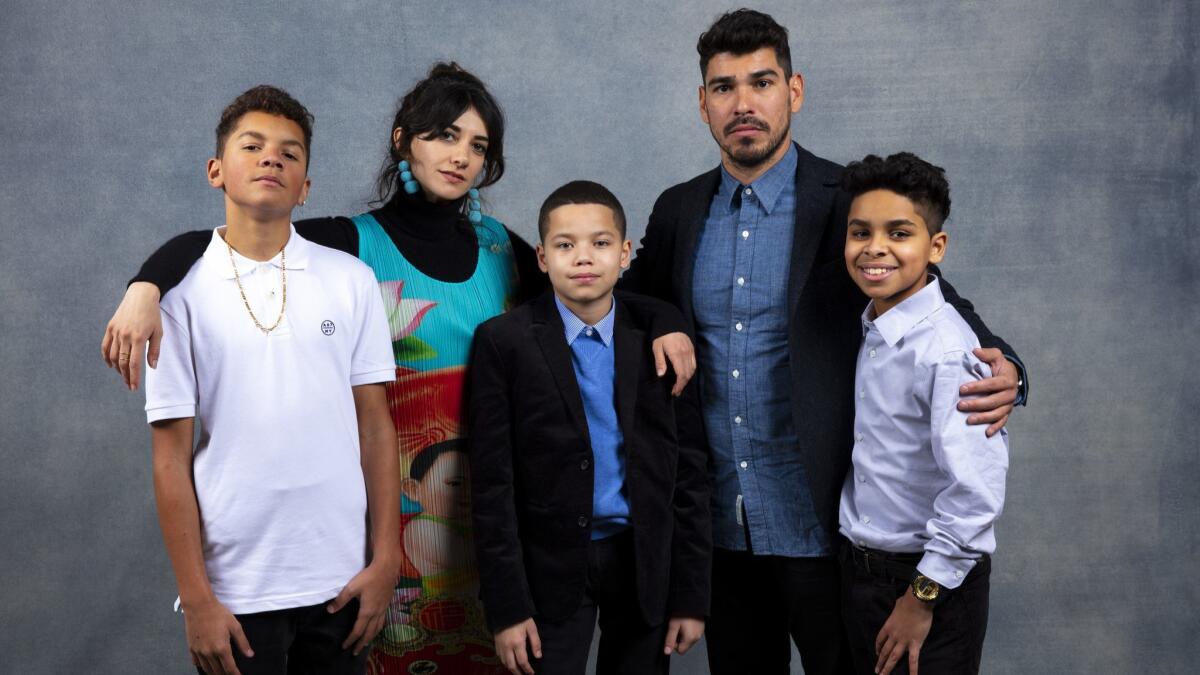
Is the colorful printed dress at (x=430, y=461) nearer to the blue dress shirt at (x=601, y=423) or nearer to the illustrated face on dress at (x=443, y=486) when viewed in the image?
the illustrated face on dress at (x=443, y=486)

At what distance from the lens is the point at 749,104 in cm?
233

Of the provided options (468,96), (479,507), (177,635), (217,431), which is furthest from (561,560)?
(177,635)

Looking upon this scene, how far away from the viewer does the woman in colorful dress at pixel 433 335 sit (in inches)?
89.4

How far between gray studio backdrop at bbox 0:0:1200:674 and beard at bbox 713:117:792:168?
1.16m

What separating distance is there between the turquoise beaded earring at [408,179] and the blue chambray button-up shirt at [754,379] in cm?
66

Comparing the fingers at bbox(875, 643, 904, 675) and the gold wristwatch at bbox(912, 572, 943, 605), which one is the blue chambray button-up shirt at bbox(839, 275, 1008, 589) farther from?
the fingers at bbox(875, 643, 904, 675)

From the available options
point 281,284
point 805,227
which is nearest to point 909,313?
point 805,227

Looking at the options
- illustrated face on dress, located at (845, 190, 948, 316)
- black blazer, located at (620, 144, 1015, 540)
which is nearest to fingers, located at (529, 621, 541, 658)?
black blazer, located at (620, 144, 1015, 540)

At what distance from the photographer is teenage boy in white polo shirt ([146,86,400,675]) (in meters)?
1.92

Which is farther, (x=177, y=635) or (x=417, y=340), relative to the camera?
(x=177, y=635)

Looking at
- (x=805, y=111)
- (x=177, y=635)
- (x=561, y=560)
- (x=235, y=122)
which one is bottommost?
(x=177, y=635)

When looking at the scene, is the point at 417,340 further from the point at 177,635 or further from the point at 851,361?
the point at 177,635

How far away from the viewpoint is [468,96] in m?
2.33

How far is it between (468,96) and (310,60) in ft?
4.21
